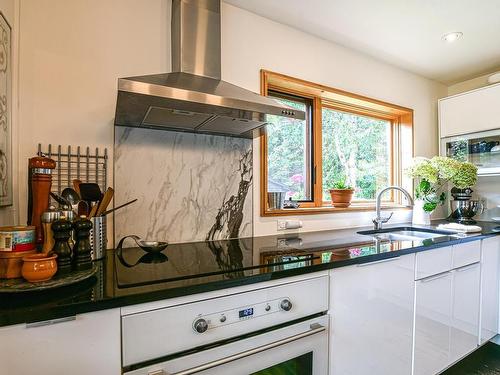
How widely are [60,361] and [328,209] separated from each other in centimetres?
180

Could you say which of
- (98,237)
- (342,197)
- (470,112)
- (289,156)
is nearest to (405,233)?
(342,197)

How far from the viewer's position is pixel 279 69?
6.29ft

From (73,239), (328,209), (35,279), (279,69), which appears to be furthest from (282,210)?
(35,279)

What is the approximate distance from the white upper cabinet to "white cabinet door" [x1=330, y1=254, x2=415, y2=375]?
1844 millimetres

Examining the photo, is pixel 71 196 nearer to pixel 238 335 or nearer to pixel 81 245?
pixel 81 245

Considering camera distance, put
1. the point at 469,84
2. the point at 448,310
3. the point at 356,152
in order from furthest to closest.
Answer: the point at 469,84, the point at 356,152, the point at 448,310

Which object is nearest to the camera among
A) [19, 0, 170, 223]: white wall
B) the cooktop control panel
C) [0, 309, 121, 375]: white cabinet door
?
[0, 309, 121, 375]: white cabinet door

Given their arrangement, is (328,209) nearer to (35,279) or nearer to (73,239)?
(73,239)

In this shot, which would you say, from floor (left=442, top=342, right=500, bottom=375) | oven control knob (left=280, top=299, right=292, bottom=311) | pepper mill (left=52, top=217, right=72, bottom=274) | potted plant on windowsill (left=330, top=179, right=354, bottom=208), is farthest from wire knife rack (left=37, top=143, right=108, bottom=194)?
floor (left=442, top=342, right=500, bottom=375)

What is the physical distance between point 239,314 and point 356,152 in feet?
6.72

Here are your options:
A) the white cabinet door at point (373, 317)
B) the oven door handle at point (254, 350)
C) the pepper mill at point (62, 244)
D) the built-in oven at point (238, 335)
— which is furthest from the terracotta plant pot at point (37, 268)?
the white cabinet door at point (373, 317)

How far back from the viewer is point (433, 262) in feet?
5.39

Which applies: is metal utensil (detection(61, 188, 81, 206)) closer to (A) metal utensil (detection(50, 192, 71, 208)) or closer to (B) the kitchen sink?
(A) metal utensil (detection(50, 192, 71, 208))

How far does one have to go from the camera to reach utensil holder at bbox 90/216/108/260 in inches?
46.6
